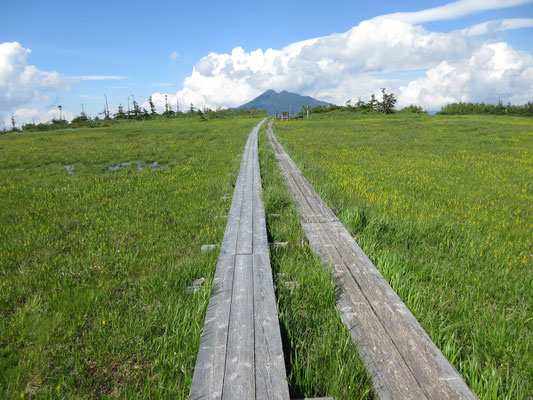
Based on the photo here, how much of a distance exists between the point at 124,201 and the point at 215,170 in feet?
12.8

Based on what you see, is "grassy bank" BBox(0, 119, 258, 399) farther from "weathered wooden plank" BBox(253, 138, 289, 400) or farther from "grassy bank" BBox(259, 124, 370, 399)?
"grassy bank" BBox(259, 124, 370, 399)

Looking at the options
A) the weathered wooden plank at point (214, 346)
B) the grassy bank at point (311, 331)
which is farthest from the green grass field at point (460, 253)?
the weathered wooden plank at point (214, 346)

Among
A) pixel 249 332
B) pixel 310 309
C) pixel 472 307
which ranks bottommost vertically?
pixel 472 307

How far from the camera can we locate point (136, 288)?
10.0ft

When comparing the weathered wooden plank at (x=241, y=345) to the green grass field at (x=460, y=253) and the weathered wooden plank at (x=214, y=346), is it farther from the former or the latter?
the green grass field at (x=460, y=253)

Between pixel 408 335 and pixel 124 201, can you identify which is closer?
pixel 408 335

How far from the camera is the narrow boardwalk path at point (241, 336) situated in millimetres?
1552

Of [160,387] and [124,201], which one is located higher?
[124,201]

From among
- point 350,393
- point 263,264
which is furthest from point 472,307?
point 263,264

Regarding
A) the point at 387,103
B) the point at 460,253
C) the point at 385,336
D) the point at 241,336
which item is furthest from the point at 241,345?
the point at 387,103

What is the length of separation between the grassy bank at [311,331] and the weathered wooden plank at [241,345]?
12.9 inches

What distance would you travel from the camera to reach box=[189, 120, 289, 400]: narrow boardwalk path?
1552mm

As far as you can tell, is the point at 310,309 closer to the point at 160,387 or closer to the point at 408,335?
the point at 408,335

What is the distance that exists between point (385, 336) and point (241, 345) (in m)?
1.04
